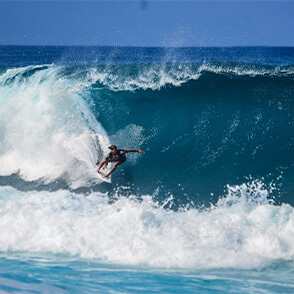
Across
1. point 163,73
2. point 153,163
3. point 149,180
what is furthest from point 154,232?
point 163,73

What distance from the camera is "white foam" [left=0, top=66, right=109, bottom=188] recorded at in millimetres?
9508

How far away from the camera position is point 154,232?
22.4 feet

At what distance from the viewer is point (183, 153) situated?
9.84 m

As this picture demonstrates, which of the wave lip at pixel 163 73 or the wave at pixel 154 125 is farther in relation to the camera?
the wave lip at pixel 163 73

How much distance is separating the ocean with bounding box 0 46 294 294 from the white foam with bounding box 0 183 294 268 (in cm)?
2

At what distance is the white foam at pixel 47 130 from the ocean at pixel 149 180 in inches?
1.3

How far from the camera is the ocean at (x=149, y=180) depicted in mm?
5977

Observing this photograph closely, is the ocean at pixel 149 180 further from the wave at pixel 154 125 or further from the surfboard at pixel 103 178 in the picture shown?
the surfboard at pixel 103 178

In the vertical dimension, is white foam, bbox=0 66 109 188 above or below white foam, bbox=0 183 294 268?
above

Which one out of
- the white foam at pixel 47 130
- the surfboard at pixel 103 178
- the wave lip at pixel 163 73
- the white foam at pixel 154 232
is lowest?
the white foam at pixel 154 232

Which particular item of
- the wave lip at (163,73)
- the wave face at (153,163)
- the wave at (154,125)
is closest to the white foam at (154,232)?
the wave face at (153,163)

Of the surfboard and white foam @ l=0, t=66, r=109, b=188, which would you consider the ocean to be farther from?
the surfboard

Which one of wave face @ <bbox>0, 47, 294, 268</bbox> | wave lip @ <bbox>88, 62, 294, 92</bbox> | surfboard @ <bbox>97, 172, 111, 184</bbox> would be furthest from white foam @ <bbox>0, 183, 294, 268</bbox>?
wave lip @ <bbox>88, 62, 294, 92</bbox>

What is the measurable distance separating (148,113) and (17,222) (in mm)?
4698
